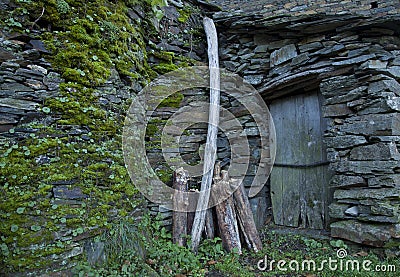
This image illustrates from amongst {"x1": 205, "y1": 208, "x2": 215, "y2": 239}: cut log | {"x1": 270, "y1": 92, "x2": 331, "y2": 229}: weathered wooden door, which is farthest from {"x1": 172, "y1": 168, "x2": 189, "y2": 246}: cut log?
{"x1": 270, "y1": 92, "x2": 331, "y2": 229}: weathered wooden door

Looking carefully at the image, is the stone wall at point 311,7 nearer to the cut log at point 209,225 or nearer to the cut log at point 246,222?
the cut log at point 246,222

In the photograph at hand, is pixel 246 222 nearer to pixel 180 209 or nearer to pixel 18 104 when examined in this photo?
pixel 180 209

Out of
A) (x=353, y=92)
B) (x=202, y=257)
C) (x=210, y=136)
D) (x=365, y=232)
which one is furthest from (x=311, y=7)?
(x=202, y=257)

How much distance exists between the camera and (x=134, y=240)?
108 inches

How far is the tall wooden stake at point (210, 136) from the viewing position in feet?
10.8

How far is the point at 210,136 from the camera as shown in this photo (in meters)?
3.74

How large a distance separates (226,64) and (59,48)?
229cm

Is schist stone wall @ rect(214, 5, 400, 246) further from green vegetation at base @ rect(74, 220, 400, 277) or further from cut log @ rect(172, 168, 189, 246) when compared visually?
cut log @ rect(172, 168, 189, 246)

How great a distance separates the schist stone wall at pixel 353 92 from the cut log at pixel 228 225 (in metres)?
1.10

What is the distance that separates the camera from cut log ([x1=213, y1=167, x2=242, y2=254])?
10.6 ft

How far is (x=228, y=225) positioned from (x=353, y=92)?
6.89 ft

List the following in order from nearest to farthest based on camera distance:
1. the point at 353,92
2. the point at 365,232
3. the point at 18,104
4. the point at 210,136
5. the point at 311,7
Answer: the point at 18,104
the point at 365,232
the point at 353,92
the point at 210,136
the point at 311,7

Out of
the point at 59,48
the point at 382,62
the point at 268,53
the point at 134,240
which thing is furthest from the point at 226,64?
the point at 134,240

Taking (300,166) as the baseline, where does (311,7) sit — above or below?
above
